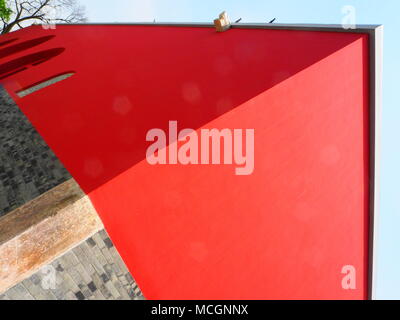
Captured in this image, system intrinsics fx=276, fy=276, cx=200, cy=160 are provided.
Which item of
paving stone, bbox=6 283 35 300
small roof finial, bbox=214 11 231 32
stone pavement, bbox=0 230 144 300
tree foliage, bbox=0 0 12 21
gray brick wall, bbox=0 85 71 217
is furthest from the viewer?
tree foliage, bbox=0 0 12 21

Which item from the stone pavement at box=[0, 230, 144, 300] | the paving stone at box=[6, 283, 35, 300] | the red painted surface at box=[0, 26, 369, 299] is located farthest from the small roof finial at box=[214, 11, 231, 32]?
the paving stone at box=[6, 283, 35, 300]

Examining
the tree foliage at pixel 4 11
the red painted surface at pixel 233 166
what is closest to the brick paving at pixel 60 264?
the red painted surface at pixel 233 166

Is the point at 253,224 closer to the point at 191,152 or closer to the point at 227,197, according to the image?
the point at 227,197

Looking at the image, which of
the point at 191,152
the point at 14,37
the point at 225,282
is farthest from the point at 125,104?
the point at 14,37

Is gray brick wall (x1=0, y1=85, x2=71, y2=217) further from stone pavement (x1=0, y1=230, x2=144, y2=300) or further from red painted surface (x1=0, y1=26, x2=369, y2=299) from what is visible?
stone pavement (x1=0, y1=230, x2=144, y2=300)

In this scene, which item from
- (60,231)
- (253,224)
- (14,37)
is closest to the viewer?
(60,231)

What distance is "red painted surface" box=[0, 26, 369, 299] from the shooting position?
3074 mm

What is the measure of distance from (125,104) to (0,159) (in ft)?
6.14

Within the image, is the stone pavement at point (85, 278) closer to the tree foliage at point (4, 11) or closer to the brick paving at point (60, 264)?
the brick paving at point (60, 264)

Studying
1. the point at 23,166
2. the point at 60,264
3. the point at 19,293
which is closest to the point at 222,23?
the point at 23,166

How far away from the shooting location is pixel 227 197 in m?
3.45

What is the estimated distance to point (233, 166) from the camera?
3.53 metres

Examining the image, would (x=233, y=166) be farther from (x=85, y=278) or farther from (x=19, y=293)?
(x=19, y=293)

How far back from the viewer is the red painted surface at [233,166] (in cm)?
307
